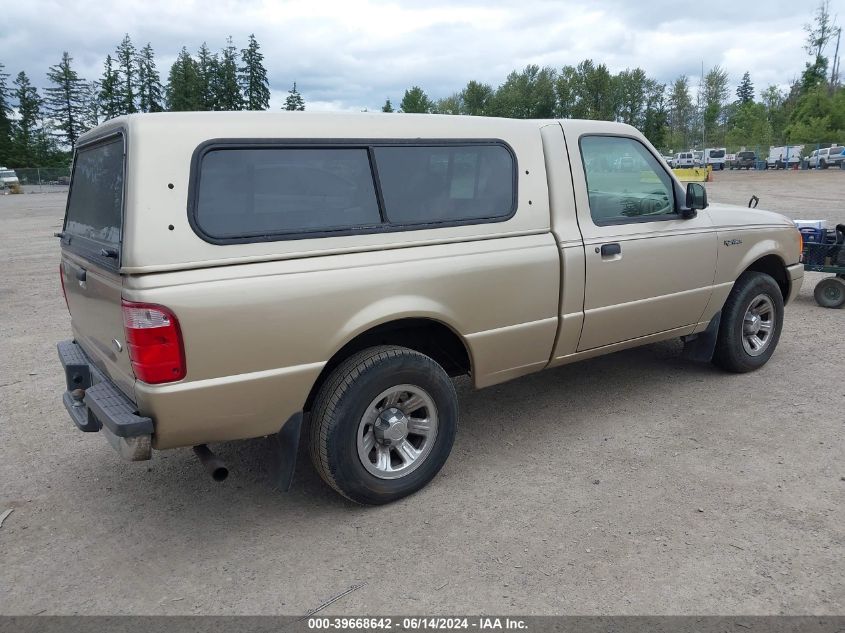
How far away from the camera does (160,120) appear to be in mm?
2924

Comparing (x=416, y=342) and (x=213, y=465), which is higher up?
(x=416, y=342)

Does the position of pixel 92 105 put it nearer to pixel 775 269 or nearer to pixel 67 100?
pixel 67 100

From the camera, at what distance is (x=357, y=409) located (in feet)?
10.9

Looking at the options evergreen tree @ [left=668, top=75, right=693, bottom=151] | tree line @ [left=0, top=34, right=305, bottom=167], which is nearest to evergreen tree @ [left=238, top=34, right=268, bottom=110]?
tree line @ [left=0, top=34, right=305, bottom=167]

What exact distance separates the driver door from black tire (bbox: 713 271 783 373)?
37 centimetres

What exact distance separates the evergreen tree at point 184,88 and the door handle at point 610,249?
263ft

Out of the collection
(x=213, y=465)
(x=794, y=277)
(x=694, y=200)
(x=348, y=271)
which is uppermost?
(x=694, y=200)

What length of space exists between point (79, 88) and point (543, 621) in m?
91.8

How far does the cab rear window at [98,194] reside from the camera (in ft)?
10.3

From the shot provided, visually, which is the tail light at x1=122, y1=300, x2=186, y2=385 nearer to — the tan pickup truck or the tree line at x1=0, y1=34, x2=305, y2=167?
the tan pickup truck

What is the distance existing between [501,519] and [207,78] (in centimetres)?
8812

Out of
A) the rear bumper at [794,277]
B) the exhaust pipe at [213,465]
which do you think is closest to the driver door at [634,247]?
the rear bumper at [794,277]

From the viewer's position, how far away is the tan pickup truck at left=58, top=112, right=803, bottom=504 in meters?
2.88

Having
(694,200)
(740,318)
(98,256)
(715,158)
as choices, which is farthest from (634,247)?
(715,158)
